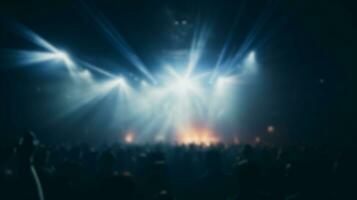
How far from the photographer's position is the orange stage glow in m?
41.5

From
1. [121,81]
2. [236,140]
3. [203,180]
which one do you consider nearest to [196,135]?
[236,140]

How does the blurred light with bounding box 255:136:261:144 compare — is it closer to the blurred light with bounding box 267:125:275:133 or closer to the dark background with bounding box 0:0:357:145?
the dark background with bounding box 0:0:357:145

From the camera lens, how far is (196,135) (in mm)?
44781

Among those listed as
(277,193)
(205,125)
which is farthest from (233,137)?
(277,193)

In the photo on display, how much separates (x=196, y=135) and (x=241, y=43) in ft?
77.5

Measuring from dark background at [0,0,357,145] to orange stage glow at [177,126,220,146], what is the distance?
35.5 ft

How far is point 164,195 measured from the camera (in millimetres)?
3342

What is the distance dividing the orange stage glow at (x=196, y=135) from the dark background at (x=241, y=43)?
35.5 feet

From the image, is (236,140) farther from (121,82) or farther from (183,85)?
(121,82)

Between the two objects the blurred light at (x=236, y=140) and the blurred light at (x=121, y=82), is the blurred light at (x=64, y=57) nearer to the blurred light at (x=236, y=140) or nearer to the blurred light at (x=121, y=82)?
the blurred light at (x=121, y=82)

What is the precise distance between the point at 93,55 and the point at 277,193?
21.8 m

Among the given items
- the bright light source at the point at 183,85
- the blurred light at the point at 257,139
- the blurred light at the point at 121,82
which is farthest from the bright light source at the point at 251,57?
the blurred light at the point at 121,82

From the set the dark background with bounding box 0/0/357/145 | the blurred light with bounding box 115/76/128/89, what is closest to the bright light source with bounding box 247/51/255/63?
the dark background with bounding box 0/0/357/145

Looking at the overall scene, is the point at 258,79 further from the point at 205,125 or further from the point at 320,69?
the point at 205,125
